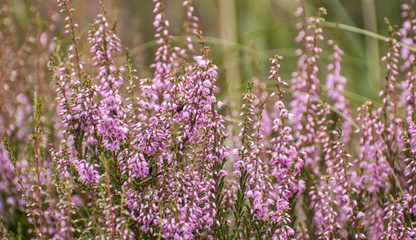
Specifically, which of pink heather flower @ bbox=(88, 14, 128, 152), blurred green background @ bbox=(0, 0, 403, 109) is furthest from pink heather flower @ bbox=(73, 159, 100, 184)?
blurred green background @ bbox=(0, 0, 403, 109)

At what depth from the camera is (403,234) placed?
Result: 6.82ft

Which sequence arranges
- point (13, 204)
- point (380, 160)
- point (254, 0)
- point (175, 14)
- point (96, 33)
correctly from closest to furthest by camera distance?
1. point (96, 33)
2. point (380, 160)
3. point (13, 204)
4. point (254, 0)
5. point (175, 14)

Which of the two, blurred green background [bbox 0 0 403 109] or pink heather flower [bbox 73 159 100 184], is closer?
pink heather flower [bbox 73 159 100 184]

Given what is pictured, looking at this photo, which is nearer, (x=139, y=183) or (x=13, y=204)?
(x=139, y=183)

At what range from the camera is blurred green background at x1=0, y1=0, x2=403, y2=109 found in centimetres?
352

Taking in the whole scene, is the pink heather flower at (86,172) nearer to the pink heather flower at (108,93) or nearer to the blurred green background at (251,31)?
the pink heather flower at (108,93)

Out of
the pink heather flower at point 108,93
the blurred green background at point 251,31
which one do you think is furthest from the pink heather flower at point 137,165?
the blurred green background at point 251,31

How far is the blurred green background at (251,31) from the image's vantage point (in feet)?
11.6

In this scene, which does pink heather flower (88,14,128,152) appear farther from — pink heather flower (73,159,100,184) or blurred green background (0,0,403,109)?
blurred green background (0,0,403,109)

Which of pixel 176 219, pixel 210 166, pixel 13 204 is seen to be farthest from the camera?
pixel 13 204

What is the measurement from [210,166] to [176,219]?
370 mm

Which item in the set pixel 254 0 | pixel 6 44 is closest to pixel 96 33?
pixel 6 44

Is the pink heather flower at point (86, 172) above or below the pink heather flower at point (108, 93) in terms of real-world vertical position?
below

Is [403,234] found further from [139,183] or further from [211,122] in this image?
[139,183]
